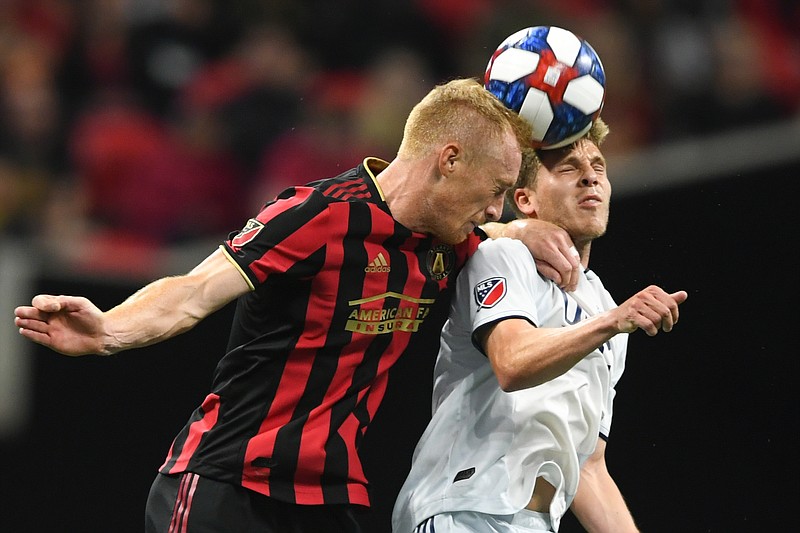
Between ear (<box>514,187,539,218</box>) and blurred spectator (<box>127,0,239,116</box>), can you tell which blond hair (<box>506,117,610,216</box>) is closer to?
ear (<box>514,187,539,218</box>)

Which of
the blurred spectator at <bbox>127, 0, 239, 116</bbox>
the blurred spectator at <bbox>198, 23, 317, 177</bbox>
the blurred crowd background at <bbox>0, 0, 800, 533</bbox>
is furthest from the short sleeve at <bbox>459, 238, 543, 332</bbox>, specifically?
the blurred spectator at <bbox>127, 0, 239, 116</bbox>

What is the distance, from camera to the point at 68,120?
8.17 metres

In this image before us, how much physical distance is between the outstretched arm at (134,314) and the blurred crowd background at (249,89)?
370 cm

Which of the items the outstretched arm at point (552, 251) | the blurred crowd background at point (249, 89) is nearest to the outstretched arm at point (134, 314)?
the outstretched arm at point (552, 251)

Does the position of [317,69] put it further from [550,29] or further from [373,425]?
[550,29]

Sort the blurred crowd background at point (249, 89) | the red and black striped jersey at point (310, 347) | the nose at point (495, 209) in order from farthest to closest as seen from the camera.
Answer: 1. the blurred crowd background at point (249, 89)
2. the nose at point (495, 209)
3. the red and black striped jersey at point (310, 347)

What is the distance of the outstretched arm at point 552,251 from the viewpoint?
370 cm

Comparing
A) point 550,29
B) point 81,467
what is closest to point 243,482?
A: point 550,29

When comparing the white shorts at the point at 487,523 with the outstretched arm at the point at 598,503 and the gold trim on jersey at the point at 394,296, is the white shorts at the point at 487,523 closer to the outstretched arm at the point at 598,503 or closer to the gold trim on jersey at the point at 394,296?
the outstretched arm at the point at 598,503

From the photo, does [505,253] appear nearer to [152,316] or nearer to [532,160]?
[532,160]

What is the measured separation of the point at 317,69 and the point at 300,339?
5491 millimetres

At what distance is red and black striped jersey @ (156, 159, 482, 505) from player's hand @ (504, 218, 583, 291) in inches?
13.6

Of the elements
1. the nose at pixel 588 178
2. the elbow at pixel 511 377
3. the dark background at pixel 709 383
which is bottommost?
the dark background at pixel 709 383

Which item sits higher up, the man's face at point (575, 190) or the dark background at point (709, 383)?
the man's face at point (575, 190)
